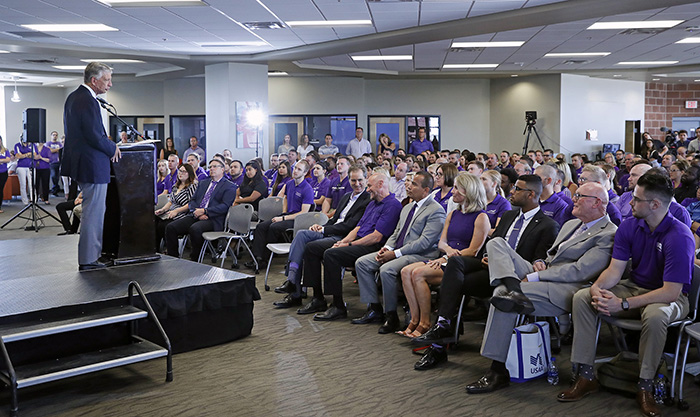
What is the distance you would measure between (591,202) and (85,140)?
356 cm

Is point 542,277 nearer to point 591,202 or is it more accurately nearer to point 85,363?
point 591,202

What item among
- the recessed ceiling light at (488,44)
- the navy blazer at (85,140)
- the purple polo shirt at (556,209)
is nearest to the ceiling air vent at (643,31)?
the recessed ceiling light at (488,44)

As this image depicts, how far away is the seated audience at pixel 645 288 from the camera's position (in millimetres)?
3391

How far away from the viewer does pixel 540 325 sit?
12.6 feet

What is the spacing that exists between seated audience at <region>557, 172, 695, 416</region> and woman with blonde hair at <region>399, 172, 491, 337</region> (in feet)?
3.88

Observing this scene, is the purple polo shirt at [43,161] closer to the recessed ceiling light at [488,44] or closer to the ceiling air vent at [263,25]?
the ceiling air vent at [263,25]

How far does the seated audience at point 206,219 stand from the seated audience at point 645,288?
5004mm

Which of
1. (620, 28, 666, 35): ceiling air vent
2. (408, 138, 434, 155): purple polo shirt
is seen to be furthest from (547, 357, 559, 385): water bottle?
(408, 138, 434, 155): purple polo shirt

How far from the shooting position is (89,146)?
4.55 m

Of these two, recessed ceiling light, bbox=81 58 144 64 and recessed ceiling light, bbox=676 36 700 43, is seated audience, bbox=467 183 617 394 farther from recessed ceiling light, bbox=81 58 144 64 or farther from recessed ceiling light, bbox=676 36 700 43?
recessed ceiling light, bbox=81 58 144 64

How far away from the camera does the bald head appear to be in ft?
A: 12.9

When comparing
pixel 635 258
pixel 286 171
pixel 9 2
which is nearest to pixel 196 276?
pixel 635 258

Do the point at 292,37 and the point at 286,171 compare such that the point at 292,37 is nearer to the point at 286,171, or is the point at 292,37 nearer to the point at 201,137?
the point at 286,171

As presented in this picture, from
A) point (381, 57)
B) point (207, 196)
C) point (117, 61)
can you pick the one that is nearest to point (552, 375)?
point (207, 196)
